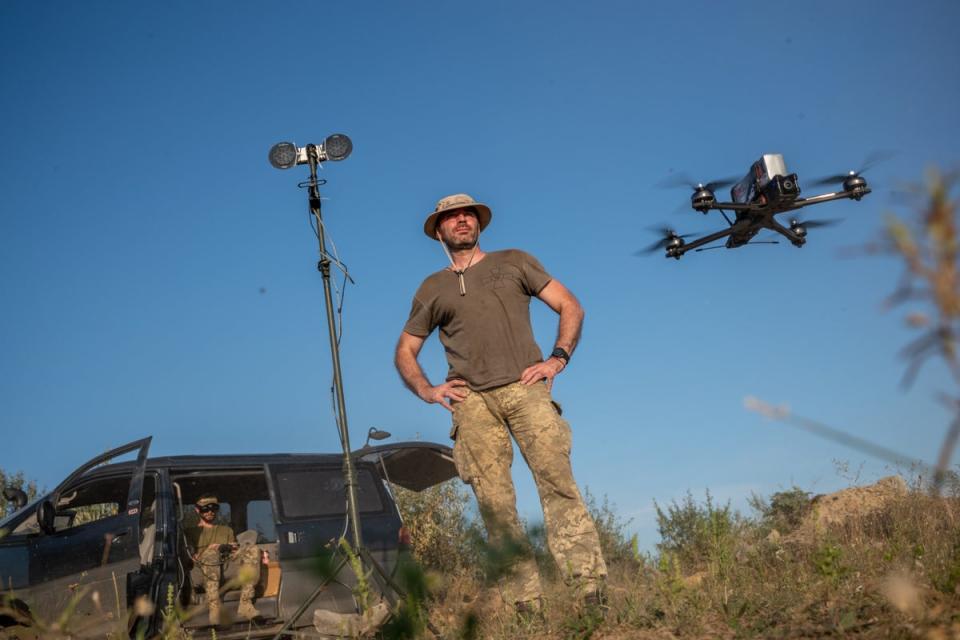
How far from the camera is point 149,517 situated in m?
6.08

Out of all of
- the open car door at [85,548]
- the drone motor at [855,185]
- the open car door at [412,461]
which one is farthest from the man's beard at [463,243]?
the drone motor at [855,185]

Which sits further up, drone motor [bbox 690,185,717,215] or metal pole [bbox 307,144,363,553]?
drone motor [bbox 690,185,717,215]

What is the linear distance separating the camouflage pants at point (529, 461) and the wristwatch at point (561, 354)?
19 centimetres

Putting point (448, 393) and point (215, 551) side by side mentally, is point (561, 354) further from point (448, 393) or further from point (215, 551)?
point (215, 551)

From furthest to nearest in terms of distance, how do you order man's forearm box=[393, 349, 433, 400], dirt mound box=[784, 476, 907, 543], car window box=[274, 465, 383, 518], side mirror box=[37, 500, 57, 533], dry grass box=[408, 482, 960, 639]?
dirt mound box=[784, 476, 907, 543]
car window box=[274, 465, 383, 518]
side mirror box=[37, 500, 57, 533]
man's forearm box=[393, 349, 433, 400]
dry grass box=[408, 482, 960, 639]

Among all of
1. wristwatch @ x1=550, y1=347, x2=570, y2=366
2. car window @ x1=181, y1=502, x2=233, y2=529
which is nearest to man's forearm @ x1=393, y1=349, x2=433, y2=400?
wristwatch @ x1=550, y1=347, x2=570, y2=366

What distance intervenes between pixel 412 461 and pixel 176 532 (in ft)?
6.19

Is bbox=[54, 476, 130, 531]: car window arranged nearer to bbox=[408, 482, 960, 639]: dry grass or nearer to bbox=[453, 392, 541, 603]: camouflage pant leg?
bbox=[453, 392, 541, 603]: camouflage pant leg

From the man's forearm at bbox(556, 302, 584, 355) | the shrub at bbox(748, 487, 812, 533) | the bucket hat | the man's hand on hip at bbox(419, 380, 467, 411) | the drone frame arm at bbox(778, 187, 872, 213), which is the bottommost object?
the shrub at bbox(748, 487, 812, 533)

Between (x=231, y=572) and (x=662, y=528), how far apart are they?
17.3ft

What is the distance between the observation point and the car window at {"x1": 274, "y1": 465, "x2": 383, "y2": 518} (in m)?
6.43

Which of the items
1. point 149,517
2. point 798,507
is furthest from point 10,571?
point 798,507

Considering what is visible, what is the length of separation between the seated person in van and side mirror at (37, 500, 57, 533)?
3.93 feet

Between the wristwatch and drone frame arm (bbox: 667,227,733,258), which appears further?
drone frame arm (bbox: 667,227,733,258)
